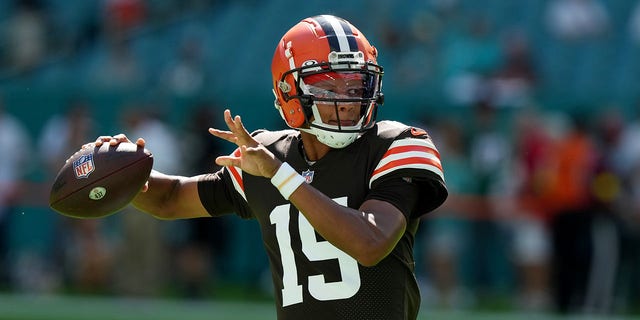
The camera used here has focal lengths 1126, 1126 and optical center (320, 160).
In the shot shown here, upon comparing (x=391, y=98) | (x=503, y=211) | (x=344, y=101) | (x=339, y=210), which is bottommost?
(x=503, y=211)

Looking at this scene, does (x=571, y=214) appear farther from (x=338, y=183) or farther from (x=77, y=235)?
(x=338, y=183)

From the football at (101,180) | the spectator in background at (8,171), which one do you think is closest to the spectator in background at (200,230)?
the spectator in background at (8,171)

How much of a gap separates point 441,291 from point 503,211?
89 cm

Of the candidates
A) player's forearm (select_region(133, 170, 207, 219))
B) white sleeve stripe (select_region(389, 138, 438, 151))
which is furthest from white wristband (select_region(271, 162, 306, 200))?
player's forearm (select_region(133, 170, 207, 219))

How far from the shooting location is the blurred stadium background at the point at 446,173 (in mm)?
9617

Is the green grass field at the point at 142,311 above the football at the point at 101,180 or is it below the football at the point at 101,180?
below

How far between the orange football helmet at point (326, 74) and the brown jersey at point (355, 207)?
0.10 m

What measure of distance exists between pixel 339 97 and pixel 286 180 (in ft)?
1.45

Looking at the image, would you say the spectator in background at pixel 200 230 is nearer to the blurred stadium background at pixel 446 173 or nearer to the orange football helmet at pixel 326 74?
the blurred stadium background at pixel 446 173

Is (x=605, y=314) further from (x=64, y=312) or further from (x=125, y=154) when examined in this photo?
(x=125, y=154)

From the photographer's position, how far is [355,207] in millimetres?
3807

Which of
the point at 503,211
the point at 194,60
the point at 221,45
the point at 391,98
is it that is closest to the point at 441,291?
the point at 503,211

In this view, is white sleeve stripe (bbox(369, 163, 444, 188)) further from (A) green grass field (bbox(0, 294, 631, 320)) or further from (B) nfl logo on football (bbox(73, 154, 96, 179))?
(A) green grass field (bbox(0, 294, 631, 320))

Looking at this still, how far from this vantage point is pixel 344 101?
12.5 ft
